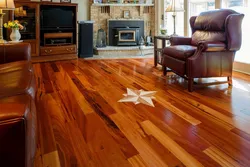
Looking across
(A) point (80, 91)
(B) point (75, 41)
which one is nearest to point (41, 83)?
(A) point (80, 91)

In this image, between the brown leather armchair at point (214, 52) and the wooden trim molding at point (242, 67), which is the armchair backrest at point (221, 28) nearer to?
the brown leather armchair at point (214, 52)

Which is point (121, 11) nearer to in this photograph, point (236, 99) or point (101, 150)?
point (236, 99)

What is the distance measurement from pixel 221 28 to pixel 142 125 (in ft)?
6.86

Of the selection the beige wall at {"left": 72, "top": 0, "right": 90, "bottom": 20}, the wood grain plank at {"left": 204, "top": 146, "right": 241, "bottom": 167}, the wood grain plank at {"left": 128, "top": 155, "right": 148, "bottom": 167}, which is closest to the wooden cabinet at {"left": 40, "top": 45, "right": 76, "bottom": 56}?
the beige wall at {"left": 72, "top": 0, "right": 90, "bottom": 20}

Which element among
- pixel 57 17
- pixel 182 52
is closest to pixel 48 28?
pixel 57 17

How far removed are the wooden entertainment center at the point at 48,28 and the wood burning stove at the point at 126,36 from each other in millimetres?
1277

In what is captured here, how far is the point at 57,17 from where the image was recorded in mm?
5707

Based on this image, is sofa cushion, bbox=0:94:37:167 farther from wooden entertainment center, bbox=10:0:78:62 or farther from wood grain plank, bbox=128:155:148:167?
wooden entertainment center, bbox=10:0:78:62

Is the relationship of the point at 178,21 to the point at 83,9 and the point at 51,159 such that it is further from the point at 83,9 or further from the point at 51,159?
the point at 51,159

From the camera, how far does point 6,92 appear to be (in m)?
1.43

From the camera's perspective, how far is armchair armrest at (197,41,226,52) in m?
2.95

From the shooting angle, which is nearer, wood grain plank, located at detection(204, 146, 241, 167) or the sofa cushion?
the sofa cushion

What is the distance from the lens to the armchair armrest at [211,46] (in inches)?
116

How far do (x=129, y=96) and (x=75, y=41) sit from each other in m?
3.58
